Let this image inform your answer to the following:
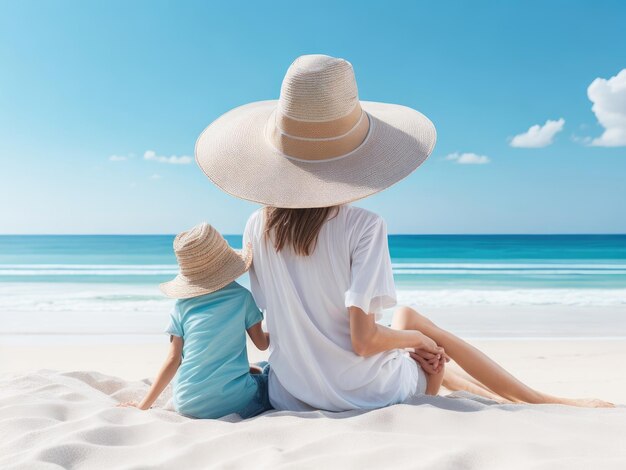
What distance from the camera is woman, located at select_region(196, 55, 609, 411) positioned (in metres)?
2.09

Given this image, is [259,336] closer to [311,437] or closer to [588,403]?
[311,437]

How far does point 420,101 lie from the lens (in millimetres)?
35562

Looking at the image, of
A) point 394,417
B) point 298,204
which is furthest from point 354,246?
point 394,417

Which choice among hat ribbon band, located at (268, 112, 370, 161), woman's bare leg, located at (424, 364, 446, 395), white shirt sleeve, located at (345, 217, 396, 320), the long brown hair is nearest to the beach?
woman's bare leg, located at (424, 364, 446, 395)

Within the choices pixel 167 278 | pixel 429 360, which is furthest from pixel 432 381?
pixel 167 278

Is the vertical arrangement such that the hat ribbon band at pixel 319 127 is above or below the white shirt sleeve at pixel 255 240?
above

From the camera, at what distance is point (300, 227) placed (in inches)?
84.7

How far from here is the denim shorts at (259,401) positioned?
8.03 ft

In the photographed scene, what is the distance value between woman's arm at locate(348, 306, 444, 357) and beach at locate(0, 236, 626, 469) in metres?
0.23

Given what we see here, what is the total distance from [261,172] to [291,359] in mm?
731

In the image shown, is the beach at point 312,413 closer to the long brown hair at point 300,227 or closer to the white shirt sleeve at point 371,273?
the white shirt sleeve at point 371,273

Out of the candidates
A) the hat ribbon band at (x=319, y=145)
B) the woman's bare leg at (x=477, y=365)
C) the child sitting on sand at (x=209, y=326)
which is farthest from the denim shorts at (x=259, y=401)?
the hat ribbon band at (x=319, y=145)

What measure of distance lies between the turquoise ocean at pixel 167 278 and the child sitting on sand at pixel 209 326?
453 centimetres

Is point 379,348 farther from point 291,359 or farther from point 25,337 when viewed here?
point 25,337
